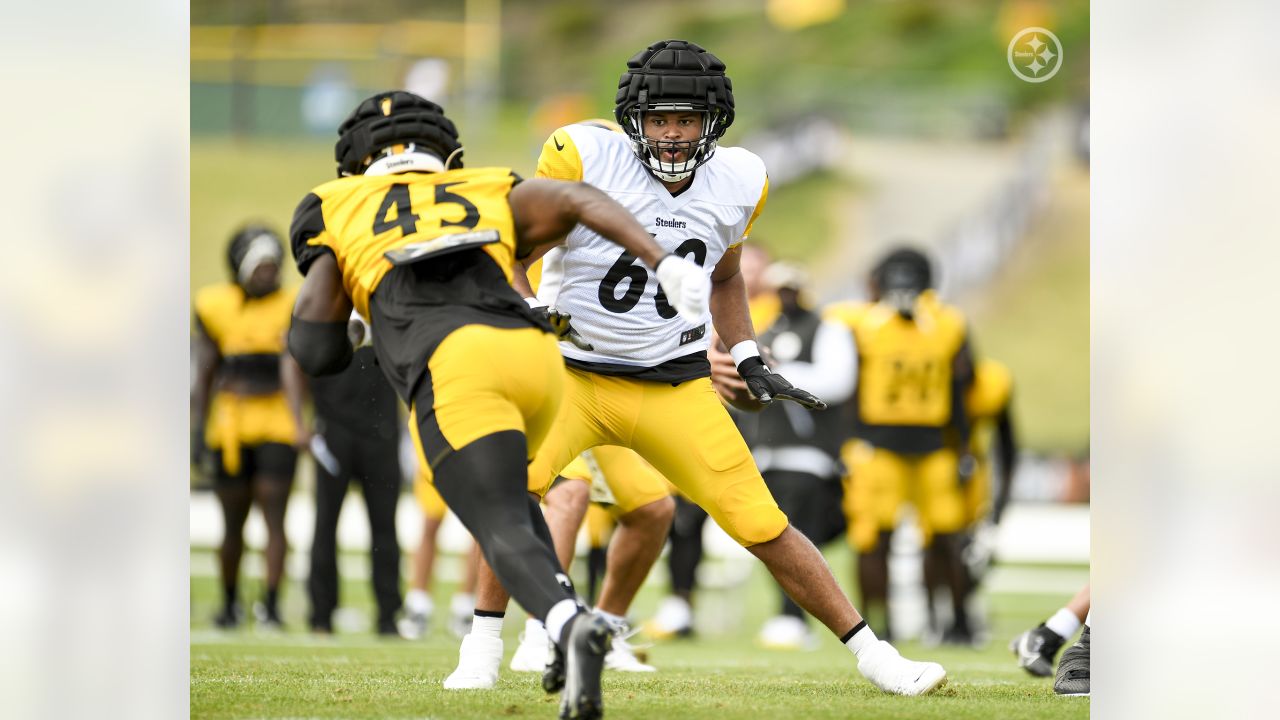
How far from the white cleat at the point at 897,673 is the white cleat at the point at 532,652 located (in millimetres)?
1550

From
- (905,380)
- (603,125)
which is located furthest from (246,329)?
(603,125)

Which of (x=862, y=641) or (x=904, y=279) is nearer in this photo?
(x=862, y=641)

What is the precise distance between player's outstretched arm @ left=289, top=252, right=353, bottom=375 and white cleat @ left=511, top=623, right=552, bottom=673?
2.04m

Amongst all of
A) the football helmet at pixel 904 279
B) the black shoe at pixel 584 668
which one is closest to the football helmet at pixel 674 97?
the black shoe at pixel 584 668

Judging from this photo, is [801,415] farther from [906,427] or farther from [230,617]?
[230,617]

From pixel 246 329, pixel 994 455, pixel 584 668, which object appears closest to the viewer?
pixel 584 668

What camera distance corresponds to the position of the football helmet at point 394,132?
4.49 m

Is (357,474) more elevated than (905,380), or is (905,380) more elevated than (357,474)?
(905,380)

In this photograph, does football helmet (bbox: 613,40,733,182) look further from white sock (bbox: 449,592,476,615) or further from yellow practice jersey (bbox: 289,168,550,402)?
white sock (bbox: 449,592,476,615)

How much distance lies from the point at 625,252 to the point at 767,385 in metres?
0.62

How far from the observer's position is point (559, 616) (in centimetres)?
388

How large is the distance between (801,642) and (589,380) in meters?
4.23
